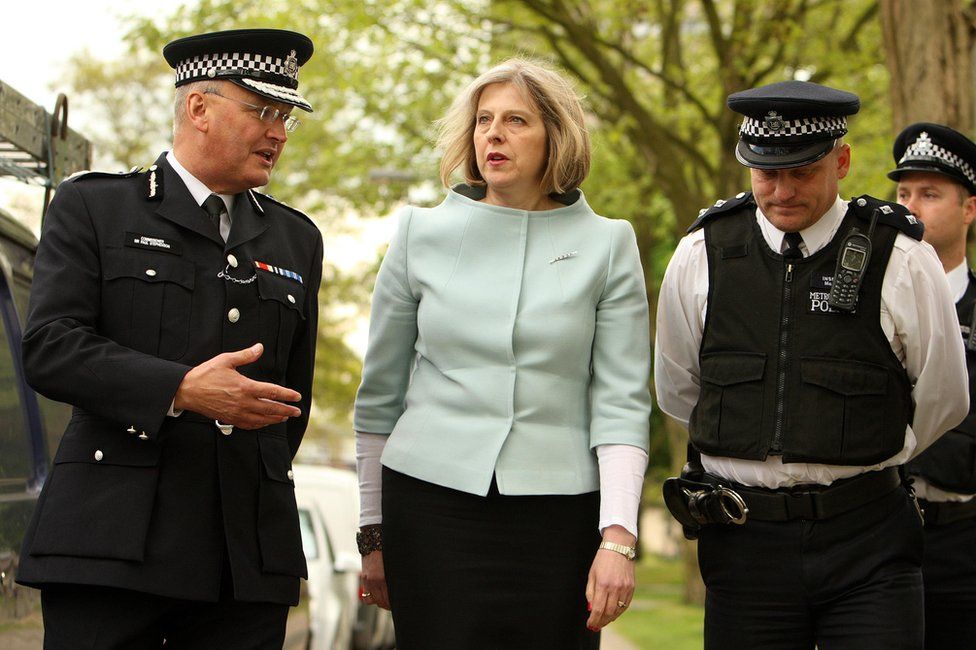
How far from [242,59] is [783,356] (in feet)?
5.76

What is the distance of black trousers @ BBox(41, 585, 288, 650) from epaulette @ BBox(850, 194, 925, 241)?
202cm

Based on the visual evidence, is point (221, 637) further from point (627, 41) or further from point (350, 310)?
point (350, 310)

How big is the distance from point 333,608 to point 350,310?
2240 centimetres

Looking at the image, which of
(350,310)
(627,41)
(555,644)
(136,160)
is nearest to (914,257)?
(555,644)

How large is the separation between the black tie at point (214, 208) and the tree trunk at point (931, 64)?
505cm

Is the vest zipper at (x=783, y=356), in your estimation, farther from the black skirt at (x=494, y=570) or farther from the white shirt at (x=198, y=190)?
the white shirt at (x=198, y=190)

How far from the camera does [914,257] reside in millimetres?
4184

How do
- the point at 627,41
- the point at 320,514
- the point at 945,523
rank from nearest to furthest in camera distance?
the point at 945,523, the point at 320,514, the point at 627,41

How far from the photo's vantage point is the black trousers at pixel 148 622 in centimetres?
349

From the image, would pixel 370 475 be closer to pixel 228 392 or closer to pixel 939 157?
pixel 228 392

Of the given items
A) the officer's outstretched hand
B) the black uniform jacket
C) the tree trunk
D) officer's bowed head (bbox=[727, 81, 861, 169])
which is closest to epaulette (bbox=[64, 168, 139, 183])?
the black uniform jacket

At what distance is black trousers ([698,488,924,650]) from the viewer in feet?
13.1

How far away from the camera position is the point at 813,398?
163 inches

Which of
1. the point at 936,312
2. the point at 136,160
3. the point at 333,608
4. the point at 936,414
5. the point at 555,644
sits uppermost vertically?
the point at 136,160
